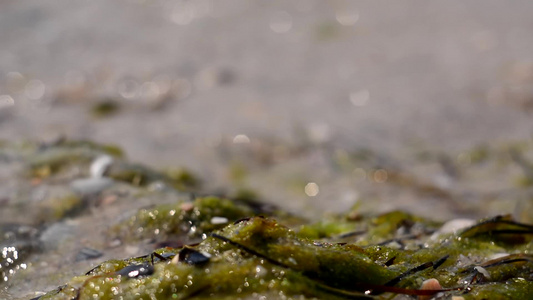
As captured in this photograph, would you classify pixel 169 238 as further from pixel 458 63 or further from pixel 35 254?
pixel 458 63

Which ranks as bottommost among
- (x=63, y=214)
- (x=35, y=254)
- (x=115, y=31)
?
(x=35, y=254)

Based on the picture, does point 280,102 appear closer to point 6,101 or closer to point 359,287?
point 6,101

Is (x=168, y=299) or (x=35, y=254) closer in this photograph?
(x=168, y=299)

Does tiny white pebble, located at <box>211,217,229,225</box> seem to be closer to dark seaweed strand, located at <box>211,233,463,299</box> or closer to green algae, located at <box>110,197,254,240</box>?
green algae, located at <box>110,197,254,240</box>

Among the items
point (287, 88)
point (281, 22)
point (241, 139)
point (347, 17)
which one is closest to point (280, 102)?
point (287, 88)

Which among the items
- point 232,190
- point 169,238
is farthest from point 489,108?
point 169,238
